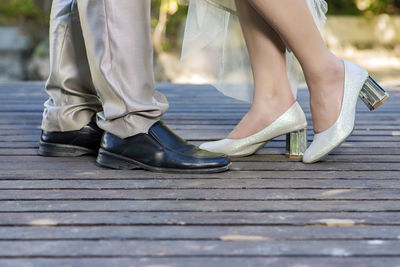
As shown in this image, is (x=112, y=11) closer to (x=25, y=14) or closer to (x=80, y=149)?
(x=80, y=149)

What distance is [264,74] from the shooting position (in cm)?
154

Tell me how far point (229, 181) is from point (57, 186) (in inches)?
14.5

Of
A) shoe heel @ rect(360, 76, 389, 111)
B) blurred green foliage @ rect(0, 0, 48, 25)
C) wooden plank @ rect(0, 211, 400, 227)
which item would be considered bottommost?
blurred green foliage @ rect(0, 0, 48, 25)

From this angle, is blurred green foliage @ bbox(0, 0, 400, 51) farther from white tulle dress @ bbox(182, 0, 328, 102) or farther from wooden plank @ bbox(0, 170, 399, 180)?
wooden plank @ bbox(0, 170, 399, 180)

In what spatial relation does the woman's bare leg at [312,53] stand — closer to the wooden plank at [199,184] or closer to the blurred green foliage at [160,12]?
the wooden plank at [199,184]

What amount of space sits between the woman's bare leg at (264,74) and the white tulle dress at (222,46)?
11cm

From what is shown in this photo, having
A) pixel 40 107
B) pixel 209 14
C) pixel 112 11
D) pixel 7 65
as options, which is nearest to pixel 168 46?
pixel 7 65

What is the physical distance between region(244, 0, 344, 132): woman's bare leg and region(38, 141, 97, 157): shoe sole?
0.59m

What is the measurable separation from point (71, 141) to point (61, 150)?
35mm

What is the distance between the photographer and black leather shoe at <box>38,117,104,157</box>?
5.13ft

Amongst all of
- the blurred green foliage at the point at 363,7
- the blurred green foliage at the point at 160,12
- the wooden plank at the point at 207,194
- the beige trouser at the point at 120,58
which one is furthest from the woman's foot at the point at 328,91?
the blurred green foliage at the point at 363,7

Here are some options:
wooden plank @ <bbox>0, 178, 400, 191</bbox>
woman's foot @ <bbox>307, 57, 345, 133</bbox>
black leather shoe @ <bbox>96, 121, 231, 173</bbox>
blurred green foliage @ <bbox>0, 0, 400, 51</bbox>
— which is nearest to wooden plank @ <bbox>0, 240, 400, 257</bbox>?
wooden plank @ <bbox>0, 178, 400, 191</bbox>

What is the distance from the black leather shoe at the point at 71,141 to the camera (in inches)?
61.5

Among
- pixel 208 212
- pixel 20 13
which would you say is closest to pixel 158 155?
pixel 208 212
